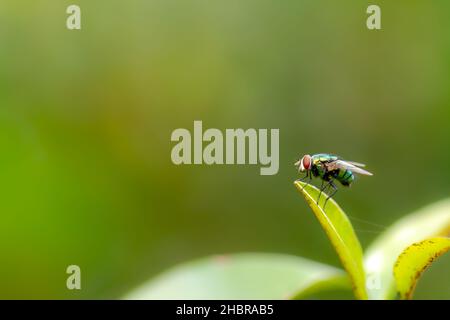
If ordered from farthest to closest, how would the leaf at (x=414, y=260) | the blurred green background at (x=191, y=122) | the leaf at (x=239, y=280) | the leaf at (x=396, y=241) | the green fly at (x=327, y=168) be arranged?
1. the blurred green background at (x=191, y=122)
2. the green fly at (x=327, y=168)
3. the leaf at (x=239, y=280)
4. the leaf at (x=396, y=241)
5. the leaf at (x=414, y=260)

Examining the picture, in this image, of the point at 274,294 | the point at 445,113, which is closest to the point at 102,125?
the point at 445,113

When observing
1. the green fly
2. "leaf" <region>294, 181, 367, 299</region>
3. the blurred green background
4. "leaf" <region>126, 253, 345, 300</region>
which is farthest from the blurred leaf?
the blurred green background

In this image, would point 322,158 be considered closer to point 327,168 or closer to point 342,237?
point 327,168

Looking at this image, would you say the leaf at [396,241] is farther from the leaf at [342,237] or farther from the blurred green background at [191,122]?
the blurred green background at [191,122]

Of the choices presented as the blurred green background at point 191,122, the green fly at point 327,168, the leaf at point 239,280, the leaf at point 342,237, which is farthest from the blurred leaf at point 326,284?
the blurred green background at point 191,122

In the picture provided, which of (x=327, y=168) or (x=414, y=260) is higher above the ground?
(x=327, y=168)

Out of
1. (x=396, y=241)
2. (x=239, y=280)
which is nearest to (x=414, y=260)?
(x=396, y=241)
